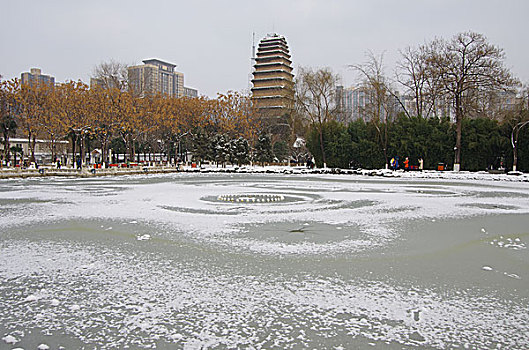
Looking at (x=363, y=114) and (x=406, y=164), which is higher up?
(x=363, y=114)

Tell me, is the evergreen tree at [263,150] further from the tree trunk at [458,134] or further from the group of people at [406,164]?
the tree trunk at [458,134]

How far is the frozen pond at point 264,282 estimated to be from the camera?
13.1 ft

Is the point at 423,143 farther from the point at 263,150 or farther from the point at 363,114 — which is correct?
the point at 263,150

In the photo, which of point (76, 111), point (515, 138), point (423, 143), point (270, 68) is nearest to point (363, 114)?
point (423, 143)

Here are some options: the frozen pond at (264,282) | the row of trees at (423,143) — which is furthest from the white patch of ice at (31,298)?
the row of trees at (423,143)

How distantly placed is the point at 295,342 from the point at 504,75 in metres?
37.1

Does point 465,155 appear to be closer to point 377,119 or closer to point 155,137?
point 377,119

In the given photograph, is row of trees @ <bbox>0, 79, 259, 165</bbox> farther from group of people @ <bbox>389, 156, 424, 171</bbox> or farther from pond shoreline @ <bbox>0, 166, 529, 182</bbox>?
group of people @ <bbox>389, 156, 424, 171</bbox>

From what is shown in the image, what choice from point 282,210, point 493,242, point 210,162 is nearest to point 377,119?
point 210,162

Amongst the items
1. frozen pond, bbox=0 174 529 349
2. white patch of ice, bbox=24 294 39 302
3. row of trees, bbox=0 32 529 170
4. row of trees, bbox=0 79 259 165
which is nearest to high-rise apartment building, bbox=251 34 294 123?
row of trees, bbox=0 32 529 170

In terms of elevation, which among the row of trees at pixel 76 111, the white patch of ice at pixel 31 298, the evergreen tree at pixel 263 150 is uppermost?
the row of trees at pixel 76 111

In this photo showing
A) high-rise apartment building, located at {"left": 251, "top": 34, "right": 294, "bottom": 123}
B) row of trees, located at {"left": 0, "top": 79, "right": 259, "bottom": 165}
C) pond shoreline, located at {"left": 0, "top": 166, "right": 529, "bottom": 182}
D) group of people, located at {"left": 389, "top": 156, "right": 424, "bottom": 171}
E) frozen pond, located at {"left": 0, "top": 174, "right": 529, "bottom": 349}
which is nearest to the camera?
frozen pond, located at {"left": 0, "top": 174, "right": 529, "bottom": 349}

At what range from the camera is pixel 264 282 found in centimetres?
557

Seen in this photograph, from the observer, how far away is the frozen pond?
4000 millimetres
